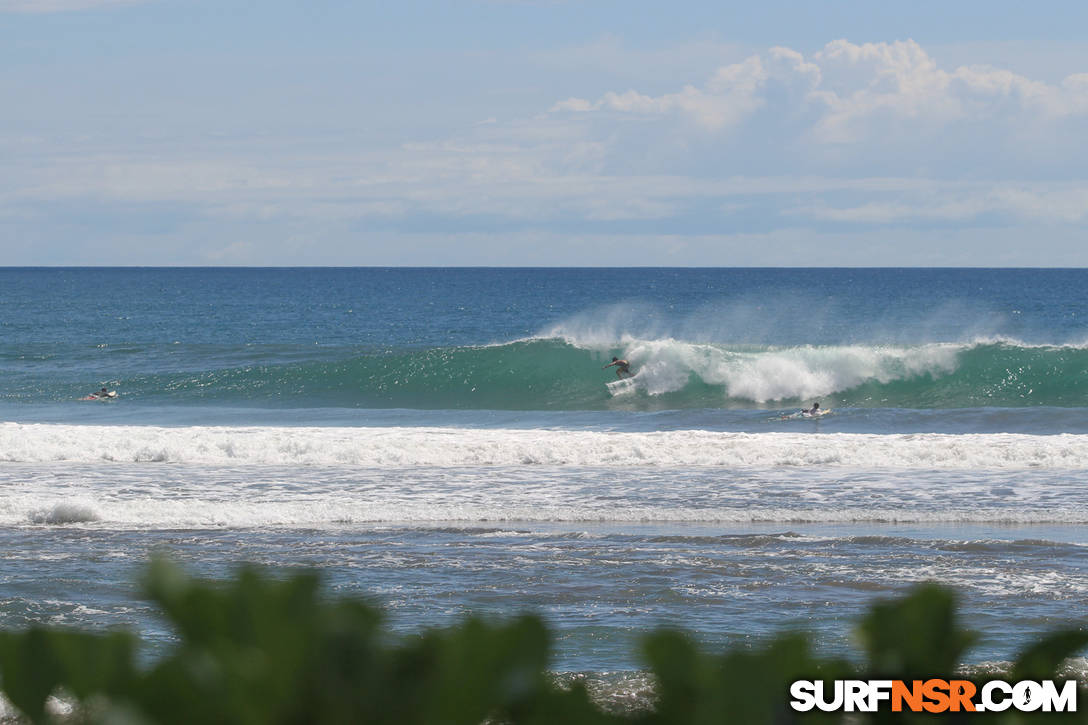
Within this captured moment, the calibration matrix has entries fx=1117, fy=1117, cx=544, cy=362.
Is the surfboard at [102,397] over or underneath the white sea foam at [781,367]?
underneath

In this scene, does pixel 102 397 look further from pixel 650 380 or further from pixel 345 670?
pixel 345 670

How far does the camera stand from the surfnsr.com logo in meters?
0.94

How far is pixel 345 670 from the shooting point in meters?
0.77

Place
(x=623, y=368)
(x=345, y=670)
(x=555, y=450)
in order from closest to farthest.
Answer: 1. (x=345, y=670)
2. (x=555, y=450)
3. (x=623, y=368)

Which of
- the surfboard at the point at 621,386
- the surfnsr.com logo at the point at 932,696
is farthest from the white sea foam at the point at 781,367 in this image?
the surfnsr.com logo at the point at 932,696

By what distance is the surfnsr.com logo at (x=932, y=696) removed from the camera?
3.07 feet

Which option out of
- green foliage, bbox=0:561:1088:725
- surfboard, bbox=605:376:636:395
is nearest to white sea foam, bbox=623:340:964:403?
surfboard, bbox=605:376:636:395

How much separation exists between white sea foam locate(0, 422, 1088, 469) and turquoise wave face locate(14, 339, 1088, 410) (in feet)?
36.7

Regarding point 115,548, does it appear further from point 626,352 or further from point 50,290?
point 50,290

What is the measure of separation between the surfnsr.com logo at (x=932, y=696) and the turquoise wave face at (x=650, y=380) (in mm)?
28342

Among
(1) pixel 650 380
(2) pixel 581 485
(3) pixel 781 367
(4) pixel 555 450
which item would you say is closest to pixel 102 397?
(1) pixel 650 380

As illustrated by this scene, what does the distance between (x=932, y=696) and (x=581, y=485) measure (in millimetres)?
13991

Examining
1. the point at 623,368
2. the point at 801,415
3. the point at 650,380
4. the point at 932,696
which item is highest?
the point at 932,696

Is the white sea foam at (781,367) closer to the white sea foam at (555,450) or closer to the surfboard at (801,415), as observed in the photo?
the surfboard at (801,415)
